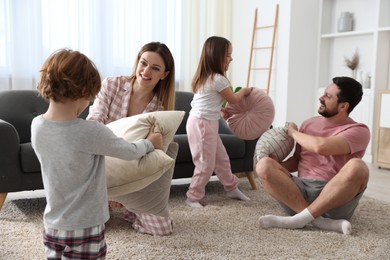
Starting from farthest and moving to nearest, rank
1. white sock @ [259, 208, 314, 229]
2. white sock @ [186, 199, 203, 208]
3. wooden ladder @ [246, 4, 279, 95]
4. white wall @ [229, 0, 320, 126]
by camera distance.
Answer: wooden ladder @ [246, 4, 279, 95]
white wall @ [229, 0, 320, 126]
white sock @ [186, 199, 203, 208]
white sock @ [259, 208, 314, 229]

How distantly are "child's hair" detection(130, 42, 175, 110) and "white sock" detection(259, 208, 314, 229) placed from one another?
2.67ft

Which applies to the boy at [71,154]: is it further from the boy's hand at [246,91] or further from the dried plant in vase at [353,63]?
the dried plant in vase at [353,63]

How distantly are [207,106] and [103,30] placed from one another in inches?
107

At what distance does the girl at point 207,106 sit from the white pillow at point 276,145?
0.38 m

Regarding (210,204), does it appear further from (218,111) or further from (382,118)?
(382,118)

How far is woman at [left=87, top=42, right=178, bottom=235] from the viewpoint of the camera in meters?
2.30

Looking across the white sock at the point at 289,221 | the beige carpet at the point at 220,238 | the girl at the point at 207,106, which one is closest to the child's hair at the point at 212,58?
the girl at the point at 207,106

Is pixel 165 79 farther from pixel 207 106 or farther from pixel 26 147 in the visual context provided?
pixel 26 147

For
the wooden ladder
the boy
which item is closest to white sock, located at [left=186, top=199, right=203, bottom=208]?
the boy

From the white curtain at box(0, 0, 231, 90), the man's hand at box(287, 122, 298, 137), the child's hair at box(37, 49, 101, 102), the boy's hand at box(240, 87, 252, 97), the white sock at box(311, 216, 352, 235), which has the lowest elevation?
the white sock at box(311, 216, 352, 235)

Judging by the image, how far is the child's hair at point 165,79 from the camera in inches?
95.2

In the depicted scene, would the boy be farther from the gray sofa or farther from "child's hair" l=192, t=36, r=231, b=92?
"child's hair" l=192, t=36, r=231, b=92

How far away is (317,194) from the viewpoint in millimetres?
2512

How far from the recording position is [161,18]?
5594mm
